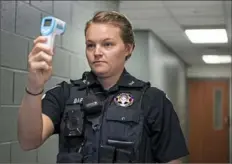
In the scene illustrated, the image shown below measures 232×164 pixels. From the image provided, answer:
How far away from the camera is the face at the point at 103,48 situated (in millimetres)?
993

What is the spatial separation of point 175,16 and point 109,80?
346cm

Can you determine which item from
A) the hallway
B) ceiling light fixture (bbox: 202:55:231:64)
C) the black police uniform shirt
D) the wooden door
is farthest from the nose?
the wooden door

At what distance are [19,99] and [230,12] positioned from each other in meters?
2.83

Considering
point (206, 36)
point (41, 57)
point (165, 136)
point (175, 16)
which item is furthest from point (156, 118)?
point (206, 36)

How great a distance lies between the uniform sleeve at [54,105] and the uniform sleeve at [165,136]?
0.27 meters

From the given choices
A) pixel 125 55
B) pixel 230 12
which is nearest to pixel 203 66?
pixel 230 12

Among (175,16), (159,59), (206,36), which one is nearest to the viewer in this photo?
(175,16)

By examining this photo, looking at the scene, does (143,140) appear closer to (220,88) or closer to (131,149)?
(131,149)

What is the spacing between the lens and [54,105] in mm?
1062

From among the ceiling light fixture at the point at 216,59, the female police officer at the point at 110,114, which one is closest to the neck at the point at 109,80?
the female police officer at the point at 110,114

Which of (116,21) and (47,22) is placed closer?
(47,22)

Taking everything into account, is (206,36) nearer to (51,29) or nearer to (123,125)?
(123,125)

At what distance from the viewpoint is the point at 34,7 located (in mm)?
2111

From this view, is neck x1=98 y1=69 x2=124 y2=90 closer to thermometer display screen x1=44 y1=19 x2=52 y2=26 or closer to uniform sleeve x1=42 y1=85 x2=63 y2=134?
uniform sleeve x1=42 y1=85 x2=63 y2=134
